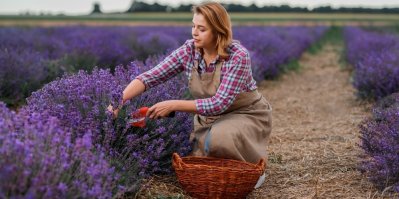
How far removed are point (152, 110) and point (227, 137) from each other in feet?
1.55

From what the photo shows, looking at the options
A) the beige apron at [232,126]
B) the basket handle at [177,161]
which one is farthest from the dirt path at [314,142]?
the basket handle at [177,161]

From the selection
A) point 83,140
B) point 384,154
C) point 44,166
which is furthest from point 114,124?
point 384,154

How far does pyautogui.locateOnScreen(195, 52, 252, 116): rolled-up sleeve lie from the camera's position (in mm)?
3256

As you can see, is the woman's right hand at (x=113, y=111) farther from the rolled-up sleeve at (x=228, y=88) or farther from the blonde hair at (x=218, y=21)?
the blonde hair at (x=218, y=21)

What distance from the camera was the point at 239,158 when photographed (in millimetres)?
3439

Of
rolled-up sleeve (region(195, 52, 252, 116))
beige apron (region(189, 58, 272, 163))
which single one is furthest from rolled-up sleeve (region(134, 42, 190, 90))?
rolled-up sleeve (region(195, 52, 252, 116))

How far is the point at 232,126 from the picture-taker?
338cm

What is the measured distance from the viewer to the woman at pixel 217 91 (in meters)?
3.28

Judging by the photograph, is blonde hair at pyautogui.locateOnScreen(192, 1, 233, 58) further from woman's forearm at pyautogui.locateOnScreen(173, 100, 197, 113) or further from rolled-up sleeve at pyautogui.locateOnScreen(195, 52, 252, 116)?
woman's forearm at pyautogui.locateOnScreen(173, 100, 197, 113)

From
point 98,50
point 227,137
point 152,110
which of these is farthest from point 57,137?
point 98,50

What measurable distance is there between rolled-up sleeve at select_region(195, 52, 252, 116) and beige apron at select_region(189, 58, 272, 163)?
5.0 inches

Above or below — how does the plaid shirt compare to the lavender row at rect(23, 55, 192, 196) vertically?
above

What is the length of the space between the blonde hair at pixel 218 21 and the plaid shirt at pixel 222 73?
70 millimetres

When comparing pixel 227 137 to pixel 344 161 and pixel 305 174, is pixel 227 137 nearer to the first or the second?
pixel 305 174
